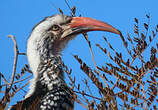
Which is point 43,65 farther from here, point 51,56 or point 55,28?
point 55,28

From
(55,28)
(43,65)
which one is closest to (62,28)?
(55,28)

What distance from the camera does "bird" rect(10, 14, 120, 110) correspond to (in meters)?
3.19

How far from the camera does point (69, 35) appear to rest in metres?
4.22

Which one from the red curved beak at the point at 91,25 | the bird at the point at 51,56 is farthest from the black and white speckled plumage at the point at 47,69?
the red curved beak at the point at 91,25

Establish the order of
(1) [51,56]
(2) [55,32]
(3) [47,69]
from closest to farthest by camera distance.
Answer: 1. (3) [47,69]
2. (1) [51,56]
3. (2) [55,32]

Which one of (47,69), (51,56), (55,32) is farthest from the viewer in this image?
(55,32)

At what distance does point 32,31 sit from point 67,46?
25.0 inches

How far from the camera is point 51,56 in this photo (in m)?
3.85

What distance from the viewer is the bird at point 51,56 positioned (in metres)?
3.19

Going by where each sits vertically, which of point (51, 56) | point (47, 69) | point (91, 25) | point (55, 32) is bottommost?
point (47, 69)

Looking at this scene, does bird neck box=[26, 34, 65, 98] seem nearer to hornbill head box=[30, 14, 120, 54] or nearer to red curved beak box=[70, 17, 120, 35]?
hornbill head box=[30, 14, 120, 54]

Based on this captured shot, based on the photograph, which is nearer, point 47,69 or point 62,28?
point 47,69

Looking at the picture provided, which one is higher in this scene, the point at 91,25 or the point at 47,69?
the point at 91,25

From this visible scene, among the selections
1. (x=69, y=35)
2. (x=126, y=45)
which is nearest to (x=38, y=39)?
(x=69, y=35)
